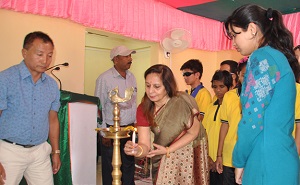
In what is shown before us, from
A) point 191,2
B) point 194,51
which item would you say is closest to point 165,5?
point 191,2

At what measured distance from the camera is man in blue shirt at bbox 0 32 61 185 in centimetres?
200

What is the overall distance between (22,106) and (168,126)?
0.98 meters

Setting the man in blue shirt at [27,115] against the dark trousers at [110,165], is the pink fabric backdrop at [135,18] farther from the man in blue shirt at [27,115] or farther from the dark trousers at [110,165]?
the dark trousers at [110,165]

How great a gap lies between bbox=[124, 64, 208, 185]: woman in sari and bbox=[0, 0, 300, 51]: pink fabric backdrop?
223 centimetres

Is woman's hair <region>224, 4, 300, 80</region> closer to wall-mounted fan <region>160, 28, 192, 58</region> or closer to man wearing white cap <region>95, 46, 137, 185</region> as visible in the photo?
man wearing white cap <region>95, 46, 137, 185</region>

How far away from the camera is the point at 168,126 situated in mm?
1896

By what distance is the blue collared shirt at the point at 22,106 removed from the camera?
2.00 m

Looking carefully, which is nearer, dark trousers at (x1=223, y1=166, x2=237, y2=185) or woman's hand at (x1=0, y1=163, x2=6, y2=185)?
woman's hand at (x1=0, y1=163, x2=6, y2=185)

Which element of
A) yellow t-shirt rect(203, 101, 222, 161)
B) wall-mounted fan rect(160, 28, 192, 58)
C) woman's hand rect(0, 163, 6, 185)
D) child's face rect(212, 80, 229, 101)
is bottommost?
woman's hand rect(0, 163, 6, 185)

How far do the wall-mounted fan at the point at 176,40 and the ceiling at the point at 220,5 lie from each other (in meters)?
0.45

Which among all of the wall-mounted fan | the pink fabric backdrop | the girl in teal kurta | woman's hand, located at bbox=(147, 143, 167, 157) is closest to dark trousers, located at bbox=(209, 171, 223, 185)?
woman's hand, located at bbox=(147, 143, 167, 157)

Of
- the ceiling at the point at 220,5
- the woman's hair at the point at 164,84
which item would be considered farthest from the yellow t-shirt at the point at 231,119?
the ceiling at the point at 220,5

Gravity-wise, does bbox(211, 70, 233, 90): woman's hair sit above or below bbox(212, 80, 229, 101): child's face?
above

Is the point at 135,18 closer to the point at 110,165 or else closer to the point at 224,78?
the point at 224,78
